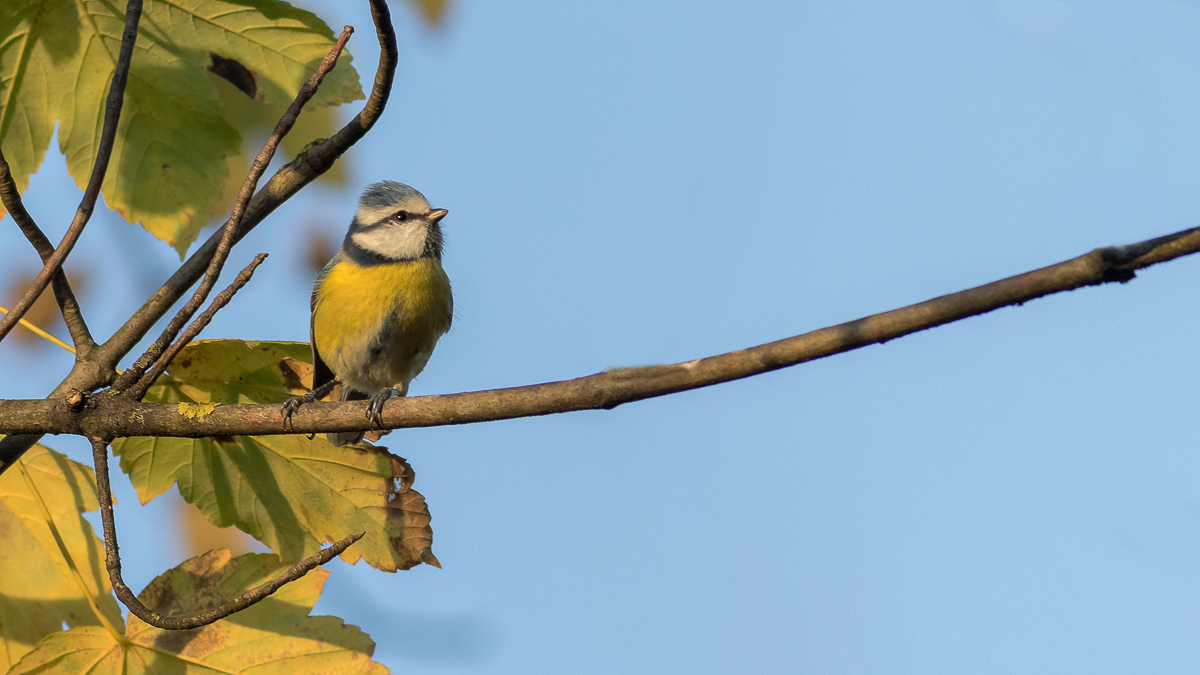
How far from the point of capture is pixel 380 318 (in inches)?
164

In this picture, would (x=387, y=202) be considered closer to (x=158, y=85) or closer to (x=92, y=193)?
(x=158, y=85)

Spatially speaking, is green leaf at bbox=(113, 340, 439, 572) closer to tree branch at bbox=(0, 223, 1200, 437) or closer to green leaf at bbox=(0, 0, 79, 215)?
tree branch at bbox=(0, 223, 1200, 437)

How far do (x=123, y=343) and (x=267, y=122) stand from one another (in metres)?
0.83

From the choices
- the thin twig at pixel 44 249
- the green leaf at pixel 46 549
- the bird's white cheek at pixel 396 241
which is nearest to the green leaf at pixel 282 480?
the green leaf at pixel 46 549

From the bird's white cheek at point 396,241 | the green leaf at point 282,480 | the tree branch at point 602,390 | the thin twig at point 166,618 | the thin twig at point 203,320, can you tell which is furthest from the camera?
the bird's white cheek at point 396,241

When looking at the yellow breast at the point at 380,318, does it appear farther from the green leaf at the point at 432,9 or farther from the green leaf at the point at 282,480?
the green leaf at the point at 282,480

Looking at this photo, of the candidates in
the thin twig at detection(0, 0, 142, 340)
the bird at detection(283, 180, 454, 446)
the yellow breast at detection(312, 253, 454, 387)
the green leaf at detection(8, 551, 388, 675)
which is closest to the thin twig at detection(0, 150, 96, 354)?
the thin twig at detection(0, 0, 142, 340)

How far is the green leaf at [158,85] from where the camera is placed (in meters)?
2.98

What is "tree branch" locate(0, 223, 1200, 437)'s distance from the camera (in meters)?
1.62

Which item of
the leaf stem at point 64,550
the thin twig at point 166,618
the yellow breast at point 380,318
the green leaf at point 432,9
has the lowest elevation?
the thin twig at point 166,618

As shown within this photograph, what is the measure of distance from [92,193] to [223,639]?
114 cm

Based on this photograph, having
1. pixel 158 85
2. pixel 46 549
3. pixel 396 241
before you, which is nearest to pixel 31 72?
pixel 158 85

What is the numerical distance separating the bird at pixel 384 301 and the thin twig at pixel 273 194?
1.36 metres

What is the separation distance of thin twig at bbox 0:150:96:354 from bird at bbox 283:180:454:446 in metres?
1.48
